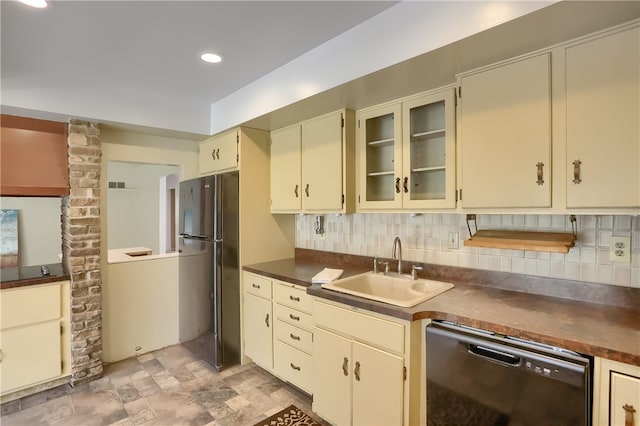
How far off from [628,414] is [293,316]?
5.84 feet

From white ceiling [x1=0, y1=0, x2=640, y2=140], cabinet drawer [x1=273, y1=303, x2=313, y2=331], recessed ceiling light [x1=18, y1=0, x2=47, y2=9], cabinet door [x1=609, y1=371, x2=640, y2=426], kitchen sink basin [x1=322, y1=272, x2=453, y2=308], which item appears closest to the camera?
cabinet door [x1=609, y1=371, x2=640, y2=426]

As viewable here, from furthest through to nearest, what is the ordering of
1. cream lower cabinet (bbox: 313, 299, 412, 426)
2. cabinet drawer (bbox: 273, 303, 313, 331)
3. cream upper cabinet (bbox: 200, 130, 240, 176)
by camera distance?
1. cream upper cabinet (bbox: 200, 130, 240, 176)
2. cabinet drawer (bbox: 273, 303, 313, 331)
3. cream lower cabinet (bbox: 313, 299, 412, 426)

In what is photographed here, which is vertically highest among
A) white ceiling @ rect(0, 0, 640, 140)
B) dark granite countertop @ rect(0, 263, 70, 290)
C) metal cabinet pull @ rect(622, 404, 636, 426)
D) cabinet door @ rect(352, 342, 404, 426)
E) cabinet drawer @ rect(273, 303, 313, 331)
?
white ceiling @ rect(0, 0, 640, 140)

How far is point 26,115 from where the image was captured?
95.3 inches

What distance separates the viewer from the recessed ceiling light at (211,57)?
2.07 metres

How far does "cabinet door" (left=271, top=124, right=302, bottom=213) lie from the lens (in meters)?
2.74

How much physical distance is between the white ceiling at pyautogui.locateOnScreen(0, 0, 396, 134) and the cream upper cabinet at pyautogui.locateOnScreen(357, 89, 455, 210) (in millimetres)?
621

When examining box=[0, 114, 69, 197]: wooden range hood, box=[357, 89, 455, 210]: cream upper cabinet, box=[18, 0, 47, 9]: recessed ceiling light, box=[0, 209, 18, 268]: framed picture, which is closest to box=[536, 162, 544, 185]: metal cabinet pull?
box=[357, 89, 455, 210]: cream upper cabinet

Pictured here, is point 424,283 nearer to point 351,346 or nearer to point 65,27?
point 351,346

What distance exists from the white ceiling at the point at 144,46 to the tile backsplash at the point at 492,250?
135 cm

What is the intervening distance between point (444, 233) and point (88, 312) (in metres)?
2.88

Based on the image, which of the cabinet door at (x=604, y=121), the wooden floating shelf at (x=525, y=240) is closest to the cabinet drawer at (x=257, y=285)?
the wooden floating shelf at (x=525, y=240)

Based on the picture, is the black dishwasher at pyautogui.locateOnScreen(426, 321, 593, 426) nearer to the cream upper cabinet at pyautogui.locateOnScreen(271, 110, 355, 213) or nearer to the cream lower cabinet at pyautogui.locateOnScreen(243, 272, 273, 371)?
the cream upper cabinet at pyautogui.locateOnScreen(271, 110, 355, 213)

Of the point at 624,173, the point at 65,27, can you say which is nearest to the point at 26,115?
the point at 65,27
